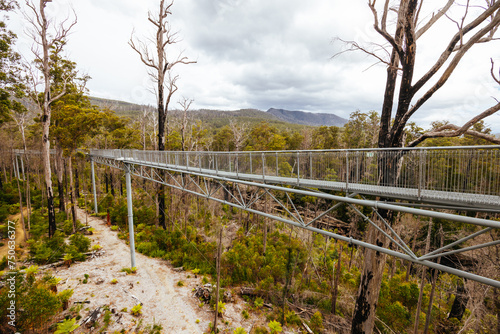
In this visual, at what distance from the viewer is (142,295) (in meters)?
8.88

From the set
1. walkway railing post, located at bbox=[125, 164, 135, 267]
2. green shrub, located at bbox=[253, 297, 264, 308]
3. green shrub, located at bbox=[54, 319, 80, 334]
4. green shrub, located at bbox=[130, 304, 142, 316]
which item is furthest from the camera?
walkway railing post, located at bbox=[125, 164, 135, 267]

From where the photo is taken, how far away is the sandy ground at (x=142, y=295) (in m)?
7.51

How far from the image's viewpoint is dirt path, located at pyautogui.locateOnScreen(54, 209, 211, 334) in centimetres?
753

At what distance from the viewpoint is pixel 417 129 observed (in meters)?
23.4

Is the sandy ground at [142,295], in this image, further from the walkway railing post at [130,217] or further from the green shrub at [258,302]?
the walkway railing post at [130,217]

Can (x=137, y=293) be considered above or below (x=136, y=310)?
below

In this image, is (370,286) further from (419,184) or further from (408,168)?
(419,184)

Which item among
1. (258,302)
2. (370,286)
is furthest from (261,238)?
(370,286)

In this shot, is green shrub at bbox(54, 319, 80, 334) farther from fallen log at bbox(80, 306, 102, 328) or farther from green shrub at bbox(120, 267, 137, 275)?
green shrub at bbox(120, 267, 137, 275)

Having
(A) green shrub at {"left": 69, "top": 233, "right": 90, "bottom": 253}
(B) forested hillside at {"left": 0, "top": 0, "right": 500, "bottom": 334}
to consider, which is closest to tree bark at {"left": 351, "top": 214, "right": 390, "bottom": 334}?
(B) forested hillside at {"left": 0, "top": 0, "right": 500, "bottom": 334}

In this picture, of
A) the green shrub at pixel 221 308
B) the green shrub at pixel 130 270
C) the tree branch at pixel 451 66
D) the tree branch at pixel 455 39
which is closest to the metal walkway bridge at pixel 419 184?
the tree branch at pixel 451 66

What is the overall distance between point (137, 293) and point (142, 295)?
0.85 feet

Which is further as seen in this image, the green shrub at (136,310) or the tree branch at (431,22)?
the green shrub at (136,310)

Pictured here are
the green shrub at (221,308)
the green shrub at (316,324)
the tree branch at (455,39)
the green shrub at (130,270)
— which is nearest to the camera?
the tree branch at (455,39)
